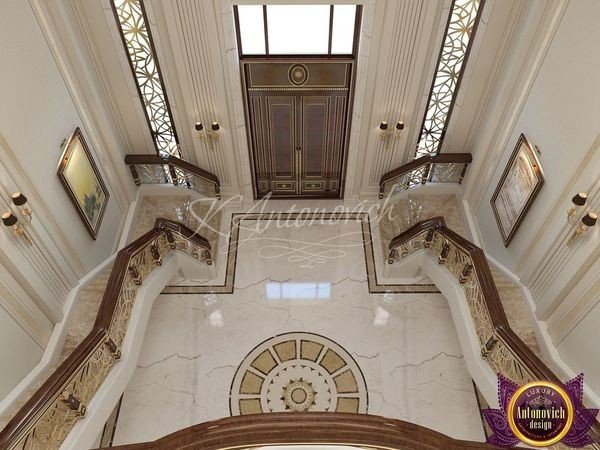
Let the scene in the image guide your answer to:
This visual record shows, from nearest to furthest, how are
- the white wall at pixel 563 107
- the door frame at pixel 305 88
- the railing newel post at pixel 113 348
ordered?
the white wall at pixel 563 107
the railing newel post at pixel 113 348
the door frame at pixel 305 88

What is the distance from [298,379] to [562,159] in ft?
11.6

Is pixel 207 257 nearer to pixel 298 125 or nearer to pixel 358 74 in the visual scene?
pixel 298 125

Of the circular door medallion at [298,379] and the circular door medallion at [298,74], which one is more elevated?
the circular door medallion at [298,74]

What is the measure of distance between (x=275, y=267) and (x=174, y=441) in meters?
3.56

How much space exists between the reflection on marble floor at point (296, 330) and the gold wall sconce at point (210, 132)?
4.89 ft

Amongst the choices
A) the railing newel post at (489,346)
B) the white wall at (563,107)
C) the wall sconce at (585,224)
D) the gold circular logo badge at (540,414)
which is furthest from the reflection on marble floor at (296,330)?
the wall sconce at (585,224)

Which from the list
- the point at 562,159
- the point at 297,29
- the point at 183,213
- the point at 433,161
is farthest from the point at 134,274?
the point at 562,159

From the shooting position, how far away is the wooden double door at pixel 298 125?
5930mm

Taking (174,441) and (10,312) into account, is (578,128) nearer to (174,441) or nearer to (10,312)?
(174,441)

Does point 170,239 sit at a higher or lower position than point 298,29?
lower

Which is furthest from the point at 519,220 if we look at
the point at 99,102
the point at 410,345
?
the point at 99,102

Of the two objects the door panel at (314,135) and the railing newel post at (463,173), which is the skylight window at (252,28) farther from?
the railing newel post at (463,173)

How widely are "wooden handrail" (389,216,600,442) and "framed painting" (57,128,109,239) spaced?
365cm

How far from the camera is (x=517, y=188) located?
5504 millimetres
